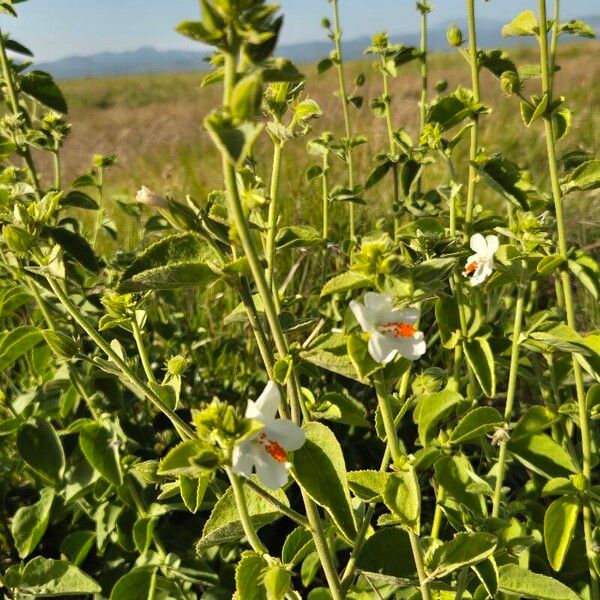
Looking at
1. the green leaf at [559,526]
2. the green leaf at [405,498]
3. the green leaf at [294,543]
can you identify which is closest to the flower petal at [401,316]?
the green leaf at [405,498]

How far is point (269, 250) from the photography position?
99 cm

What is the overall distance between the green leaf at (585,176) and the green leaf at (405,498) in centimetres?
75

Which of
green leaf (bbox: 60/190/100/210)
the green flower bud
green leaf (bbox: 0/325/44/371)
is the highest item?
the green flower bud

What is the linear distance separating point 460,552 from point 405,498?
0.59 ft

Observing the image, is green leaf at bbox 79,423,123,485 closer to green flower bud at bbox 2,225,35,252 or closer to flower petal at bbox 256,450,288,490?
green flower bud at bbox 2,225,35,252

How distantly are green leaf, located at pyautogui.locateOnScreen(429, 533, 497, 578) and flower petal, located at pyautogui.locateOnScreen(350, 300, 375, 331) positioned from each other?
1.44 ft

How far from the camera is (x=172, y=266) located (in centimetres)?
87

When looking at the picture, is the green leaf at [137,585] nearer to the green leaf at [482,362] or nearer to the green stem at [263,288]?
the green stem at [263,288]

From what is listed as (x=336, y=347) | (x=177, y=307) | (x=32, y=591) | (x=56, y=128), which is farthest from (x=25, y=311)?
(x=336, y=347)

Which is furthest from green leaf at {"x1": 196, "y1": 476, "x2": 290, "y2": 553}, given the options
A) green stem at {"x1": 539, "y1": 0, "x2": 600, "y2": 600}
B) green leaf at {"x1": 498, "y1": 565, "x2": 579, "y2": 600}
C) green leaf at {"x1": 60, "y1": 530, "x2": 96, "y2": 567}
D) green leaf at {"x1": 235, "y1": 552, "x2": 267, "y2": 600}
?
green leaf at {"x1": 60, "y1": 530, "x2": 96, "y2": 567}

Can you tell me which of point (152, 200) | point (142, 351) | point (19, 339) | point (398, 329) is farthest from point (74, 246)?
point (398, 329)

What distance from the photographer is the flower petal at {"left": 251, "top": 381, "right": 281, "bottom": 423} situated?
867 millimetres

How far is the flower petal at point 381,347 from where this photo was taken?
2.83 feet

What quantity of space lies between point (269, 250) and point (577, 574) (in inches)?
47.3
